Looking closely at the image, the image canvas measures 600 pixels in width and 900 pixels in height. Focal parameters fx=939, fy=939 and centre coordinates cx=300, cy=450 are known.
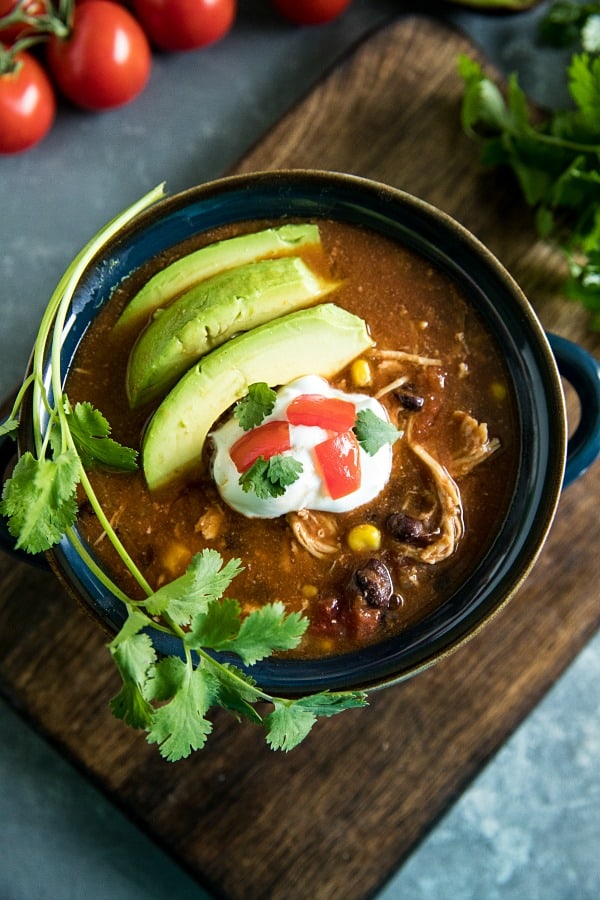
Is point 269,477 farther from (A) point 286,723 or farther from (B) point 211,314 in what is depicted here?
(A) point 286,723

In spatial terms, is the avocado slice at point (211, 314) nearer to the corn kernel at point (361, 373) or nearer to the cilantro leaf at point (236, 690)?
the corn kernel at point (361, 373)

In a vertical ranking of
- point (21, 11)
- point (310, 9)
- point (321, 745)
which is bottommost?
point (321, 745)

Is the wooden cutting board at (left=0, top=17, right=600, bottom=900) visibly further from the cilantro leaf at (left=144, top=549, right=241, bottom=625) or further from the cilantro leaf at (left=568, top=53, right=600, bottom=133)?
the cilantro leaf at (left=144, top=549, right=241, bottom=625)

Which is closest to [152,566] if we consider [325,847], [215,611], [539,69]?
[215,611]

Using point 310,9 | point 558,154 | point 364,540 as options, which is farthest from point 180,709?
point 310,9

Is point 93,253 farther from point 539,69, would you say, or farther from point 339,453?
point 539,69

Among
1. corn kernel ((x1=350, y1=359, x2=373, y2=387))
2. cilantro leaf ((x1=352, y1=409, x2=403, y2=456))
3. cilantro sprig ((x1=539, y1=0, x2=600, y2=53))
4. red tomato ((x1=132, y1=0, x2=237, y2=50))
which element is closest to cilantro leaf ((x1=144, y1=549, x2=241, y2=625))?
cilantro leaf ((x1=352, y1=409, x2=403, y2=456))

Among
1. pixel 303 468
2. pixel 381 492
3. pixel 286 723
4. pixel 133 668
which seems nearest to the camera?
pixel 133 668
